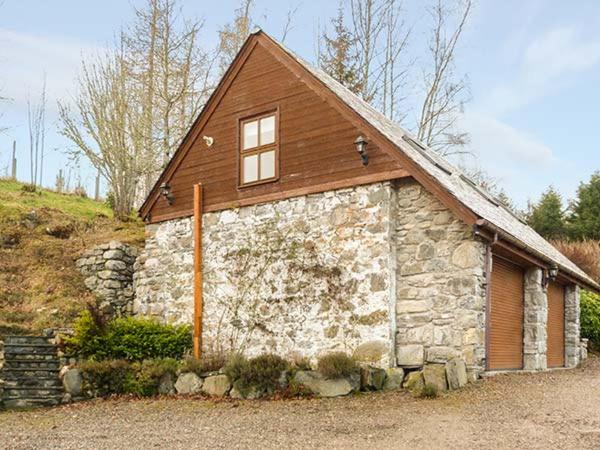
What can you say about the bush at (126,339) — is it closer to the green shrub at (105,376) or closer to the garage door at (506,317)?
the green shrub at (105,376)

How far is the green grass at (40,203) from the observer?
18.8m

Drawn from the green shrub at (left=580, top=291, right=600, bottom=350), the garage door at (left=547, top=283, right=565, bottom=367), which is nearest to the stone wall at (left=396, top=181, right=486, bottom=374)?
the garage door at (left=547, top=283, right=565, bottom=367)

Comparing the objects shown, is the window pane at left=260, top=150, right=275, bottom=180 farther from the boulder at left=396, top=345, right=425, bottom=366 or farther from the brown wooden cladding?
the boulder at left=396, top=345, right=425, bottom=366

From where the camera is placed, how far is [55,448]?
757 centimetres

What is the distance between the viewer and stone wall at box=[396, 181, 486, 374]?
1034 centimetres

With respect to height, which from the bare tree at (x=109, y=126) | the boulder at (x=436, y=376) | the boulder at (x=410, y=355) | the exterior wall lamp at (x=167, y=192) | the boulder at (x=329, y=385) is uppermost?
the bare tree at (x=109, y=126)

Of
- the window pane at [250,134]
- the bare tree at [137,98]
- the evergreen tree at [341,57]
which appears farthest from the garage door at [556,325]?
the bare tree at [137,98]

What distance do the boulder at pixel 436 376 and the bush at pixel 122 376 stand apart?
15.0 ft

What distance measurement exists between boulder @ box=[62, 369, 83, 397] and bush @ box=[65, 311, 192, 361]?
510mm

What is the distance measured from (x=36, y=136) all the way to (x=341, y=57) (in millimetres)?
16235

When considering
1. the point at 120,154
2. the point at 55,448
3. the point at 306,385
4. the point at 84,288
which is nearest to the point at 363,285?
the point at 306,385

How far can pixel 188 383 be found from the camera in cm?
1138

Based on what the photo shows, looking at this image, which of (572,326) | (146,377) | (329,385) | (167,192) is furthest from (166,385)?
(572,326)

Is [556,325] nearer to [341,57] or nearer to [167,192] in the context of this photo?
[167,192]
